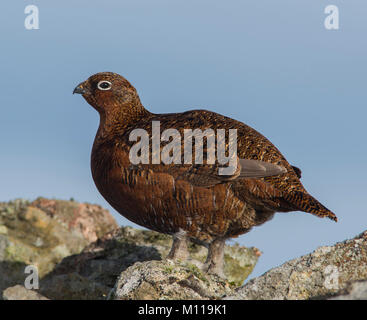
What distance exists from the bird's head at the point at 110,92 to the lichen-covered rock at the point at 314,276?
4.80 meters

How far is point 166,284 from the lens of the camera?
6.72m

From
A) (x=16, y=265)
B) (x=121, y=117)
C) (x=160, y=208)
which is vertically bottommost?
(x=16, y=265)

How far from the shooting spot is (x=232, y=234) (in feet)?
29.1

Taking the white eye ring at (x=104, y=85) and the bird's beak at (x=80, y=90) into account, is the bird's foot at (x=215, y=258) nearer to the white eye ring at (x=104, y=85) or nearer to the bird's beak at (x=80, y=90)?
the white eye ring at (x=104, y=85)

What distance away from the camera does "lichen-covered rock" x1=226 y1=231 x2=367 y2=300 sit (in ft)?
19.7

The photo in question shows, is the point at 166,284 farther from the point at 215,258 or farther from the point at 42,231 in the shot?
the point at 42,231

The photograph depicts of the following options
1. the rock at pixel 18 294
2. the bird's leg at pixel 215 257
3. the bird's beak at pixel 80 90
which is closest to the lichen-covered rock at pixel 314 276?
the bird's leg at pixel 215 257

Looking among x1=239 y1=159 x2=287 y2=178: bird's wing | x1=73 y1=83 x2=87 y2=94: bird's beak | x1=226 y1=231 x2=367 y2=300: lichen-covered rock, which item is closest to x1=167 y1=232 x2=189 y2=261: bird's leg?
x1=239 y1=159 x2=287 y2=178: bird's wing

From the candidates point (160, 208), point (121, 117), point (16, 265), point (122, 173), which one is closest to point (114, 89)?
point (121, 117)

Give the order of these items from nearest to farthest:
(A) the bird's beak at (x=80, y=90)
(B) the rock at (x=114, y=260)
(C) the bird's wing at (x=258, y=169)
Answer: (C) the bird's wing at (x=258, y=169) → (A) the bird's beak at (x=80, y=90) → (B) the rock at (x=114, y=260)

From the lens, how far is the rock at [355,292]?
488cm
